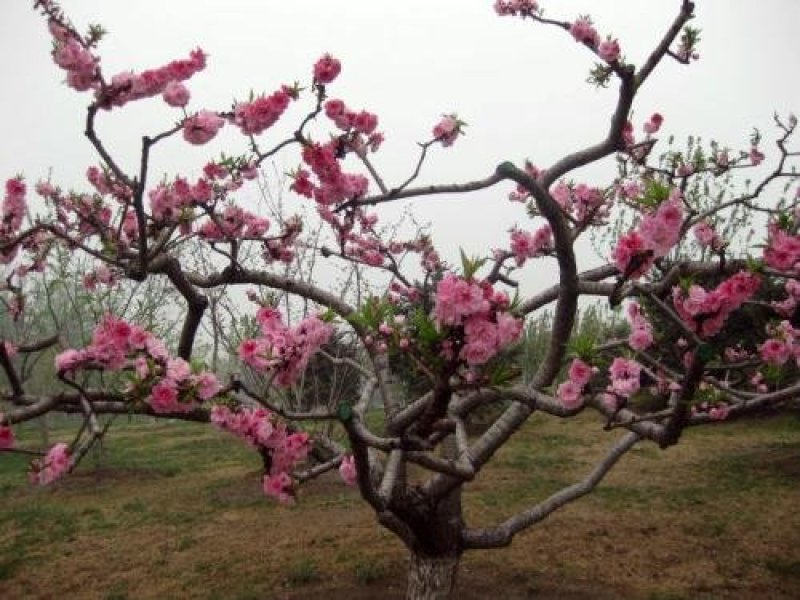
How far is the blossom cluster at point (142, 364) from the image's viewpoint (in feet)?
7.91

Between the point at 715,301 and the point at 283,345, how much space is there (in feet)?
5.94

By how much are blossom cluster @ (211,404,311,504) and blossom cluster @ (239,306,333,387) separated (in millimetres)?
213

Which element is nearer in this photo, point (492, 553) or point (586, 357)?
point (586, 357)

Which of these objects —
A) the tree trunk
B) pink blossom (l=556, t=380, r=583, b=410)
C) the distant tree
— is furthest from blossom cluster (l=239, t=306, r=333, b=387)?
the tree trunk

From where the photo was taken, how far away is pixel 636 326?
Result: 3506 millimetres

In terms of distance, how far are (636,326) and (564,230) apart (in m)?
1.09

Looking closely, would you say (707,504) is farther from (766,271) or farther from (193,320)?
(193,320)

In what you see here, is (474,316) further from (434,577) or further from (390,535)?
(390,535)

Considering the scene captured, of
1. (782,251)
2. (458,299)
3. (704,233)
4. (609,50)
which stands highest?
(609,50)

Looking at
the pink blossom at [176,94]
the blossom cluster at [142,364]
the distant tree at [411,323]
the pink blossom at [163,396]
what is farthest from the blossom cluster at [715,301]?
the pink blossom at [176,94]

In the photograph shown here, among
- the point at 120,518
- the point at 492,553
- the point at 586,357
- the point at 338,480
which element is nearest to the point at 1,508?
the point at 120,518

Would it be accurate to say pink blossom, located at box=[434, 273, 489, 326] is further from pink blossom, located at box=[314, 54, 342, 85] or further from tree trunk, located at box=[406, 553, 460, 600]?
tree trunk, located at box=[406, 553, 460, 600]

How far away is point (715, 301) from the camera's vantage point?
2371 mm

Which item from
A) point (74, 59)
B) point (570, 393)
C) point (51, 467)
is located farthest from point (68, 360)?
point (570, 393)
